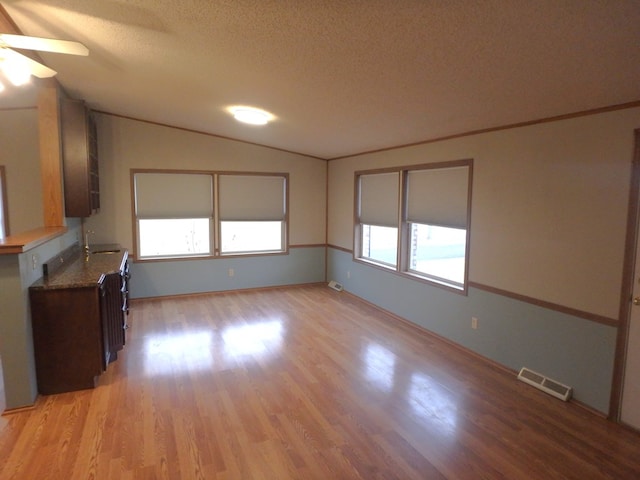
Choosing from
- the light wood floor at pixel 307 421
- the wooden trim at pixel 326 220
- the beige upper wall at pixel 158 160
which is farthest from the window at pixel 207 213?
the light wood floor at pixel 307 421

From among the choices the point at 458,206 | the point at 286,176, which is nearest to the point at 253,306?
the point at 286,176

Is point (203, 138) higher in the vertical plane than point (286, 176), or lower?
higher

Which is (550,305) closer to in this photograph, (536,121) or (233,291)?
(536,121)

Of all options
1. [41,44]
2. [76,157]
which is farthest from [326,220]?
[41,44]

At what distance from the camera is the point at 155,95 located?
402 centimetres

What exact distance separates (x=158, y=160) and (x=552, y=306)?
518 centimetres

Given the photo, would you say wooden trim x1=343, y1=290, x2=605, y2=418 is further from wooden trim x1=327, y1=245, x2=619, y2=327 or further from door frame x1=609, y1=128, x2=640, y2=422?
wooden trim x1=327, y1=245, x2=619, y2=327

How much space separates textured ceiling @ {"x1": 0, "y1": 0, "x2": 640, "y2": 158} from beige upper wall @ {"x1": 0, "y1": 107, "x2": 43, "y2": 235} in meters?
1.70

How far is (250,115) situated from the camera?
421 cm

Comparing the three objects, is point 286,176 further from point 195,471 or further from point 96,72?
point 195,471

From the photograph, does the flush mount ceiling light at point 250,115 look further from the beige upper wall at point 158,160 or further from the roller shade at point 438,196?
the roller shade at point 438,196

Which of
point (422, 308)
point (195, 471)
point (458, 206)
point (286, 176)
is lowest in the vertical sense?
point (195, 471)

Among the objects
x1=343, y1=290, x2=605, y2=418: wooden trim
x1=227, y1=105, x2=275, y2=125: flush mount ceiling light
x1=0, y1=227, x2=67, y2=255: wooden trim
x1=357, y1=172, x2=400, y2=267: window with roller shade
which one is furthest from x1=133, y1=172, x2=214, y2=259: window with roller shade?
x1=343, y1=290, x2=605, y2=418: wooden trim

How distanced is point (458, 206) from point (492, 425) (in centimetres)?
214
